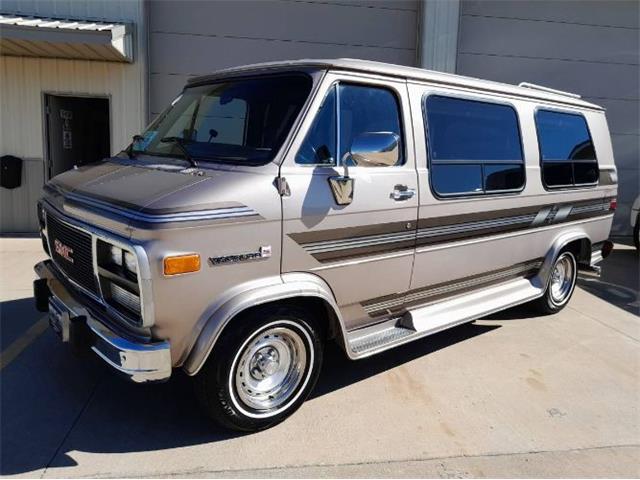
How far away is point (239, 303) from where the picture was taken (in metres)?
2.96

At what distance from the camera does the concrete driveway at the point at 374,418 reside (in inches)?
120

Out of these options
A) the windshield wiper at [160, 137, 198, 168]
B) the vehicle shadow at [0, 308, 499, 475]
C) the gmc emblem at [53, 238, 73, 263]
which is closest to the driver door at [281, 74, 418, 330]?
the windshield wiper at [160, 137, 198, 168]

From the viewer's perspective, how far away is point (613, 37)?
10.9 meters

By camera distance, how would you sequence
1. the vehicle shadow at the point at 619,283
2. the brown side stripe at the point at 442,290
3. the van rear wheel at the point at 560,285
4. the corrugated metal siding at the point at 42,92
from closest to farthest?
the brown side stripe at the point at 442,290 < the van rear wheel at the point at 560,285 < the vehicle shadow at the point at 619,283 < the corrugated metal siding at the point at 42,92

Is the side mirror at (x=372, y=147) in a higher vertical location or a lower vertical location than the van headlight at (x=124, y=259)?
higher

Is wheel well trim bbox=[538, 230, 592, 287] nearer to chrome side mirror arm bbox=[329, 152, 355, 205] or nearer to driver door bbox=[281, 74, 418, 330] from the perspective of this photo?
driver door bbox=[281, 74, 418, 330]

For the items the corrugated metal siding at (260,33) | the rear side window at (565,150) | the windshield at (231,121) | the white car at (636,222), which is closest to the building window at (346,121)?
the windshield at (231,121)

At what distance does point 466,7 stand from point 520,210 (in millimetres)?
6795

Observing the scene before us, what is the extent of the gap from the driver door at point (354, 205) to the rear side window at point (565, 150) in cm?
207

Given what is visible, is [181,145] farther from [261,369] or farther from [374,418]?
[374,418]

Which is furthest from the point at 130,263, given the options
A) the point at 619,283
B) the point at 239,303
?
the point at 619,283

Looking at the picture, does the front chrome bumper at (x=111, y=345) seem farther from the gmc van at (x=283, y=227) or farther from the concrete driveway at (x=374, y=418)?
the concrete driveway at (x=374, y=418)

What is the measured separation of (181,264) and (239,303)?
402 millimetres

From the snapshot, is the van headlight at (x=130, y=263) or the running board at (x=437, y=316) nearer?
the van headlight at (x=130, y=263)
